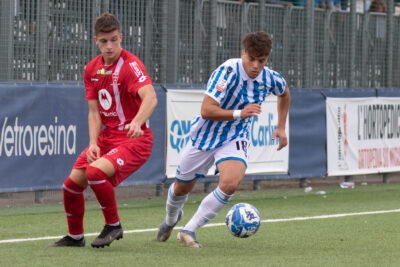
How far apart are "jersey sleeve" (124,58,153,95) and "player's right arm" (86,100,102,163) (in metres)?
0.38

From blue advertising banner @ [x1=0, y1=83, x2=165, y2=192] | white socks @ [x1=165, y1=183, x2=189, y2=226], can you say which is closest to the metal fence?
blue advertising banner @ [x1=0, y1=83, x2=165, y2=192]

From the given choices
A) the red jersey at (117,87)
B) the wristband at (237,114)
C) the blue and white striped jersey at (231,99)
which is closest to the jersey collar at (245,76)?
the blue and white striped jersey at (231,99)

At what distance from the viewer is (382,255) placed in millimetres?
7488

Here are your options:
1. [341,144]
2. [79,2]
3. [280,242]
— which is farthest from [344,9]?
[280,242]

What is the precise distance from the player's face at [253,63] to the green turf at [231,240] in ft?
5.01

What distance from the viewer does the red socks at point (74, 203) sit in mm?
7566

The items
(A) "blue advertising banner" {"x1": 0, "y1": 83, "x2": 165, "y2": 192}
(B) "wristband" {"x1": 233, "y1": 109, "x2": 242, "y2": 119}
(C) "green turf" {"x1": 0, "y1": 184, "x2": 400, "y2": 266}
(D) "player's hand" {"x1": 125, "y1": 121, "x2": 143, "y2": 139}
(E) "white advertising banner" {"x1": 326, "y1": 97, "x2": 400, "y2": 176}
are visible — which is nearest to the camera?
(D) "player's hand" {"x1": 125, "y1": 121, "x2": 143, "y2": 139}

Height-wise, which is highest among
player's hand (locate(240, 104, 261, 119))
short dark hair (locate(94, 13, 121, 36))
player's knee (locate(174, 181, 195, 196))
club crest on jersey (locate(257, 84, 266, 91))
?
short dark hair (locate(94, 13, 121, 36))

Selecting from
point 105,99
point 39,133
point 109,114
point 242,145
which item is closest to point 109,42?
point 105,99

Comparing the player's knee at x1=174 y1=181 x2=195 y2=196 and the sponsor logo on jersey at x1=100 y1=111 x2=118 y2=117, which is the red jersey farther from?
the player's knee at x1=174 y1=181 x2=195 y2=196

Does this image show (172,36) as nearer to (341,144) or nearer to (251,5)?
(251,5)

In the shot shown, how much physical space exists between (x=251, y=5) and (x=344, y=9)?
2590mm

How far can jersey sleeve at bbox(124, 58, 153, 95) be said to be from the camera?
7.41 metres

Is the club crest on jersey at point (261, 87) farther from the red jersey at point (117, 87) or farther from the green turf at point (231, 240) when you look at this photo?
the green turf at point (231, 240)
